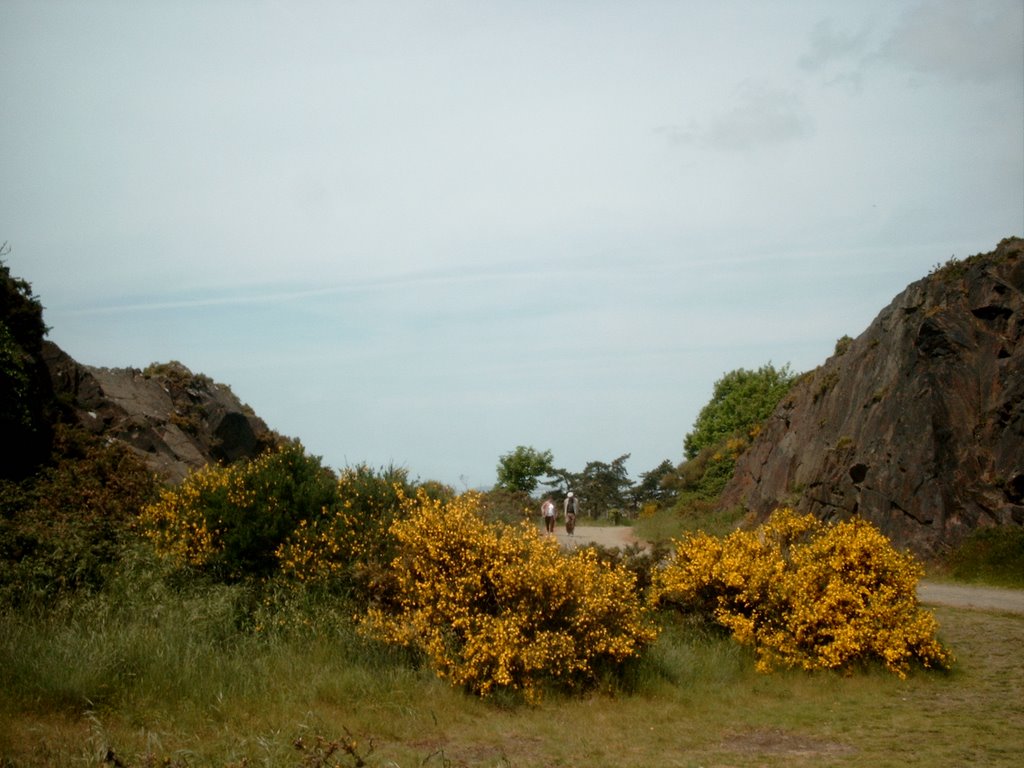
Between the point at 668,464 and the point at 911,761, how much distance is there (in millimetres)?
44857

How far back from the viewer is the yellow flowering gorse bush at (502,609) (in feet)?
31.7

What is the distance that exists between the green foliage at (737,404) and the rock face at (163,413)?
3620 centimetres

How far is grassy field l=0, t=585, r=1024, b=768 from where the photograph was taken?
7.65 m

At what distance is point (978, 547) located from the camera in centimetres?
1955

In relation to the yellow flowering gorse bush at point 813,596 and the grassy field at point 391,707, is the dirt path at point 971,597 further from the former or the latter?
the grassy field at point 391,707

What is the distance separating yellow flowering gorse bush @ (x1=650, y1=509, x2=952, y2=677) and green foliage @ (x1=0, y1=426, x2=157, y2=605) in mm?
7363

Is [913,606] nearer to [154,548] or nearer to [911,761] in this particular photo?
[911,761]

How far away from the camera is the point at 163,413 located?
805 inches

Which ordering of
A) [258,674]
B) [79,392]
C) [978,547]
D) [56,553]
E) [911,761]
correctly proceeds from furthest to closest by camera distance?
[978,547]
[79,392]
[56,553]
[258,674]
[911,761]

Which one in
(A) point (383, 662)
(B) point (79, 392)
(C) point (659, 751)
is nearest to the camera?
(C) point (659, 751)

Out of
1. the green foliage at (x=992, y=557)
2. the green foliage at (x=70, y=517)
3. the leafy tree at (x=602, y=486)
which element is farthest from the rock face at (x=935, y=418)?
the leafy tree at (x=602, y=486)

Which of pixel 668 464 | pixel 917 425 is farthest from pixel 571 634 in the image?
pixel 668 464

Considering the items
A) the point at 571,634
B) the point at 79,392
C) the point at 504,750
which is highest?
the point at 79,392

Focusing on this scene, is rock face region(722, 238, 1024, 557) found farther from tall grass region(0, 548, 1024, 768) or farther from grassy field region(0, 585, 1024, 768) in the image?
grassy field region(0, 585, 1024, 768)
